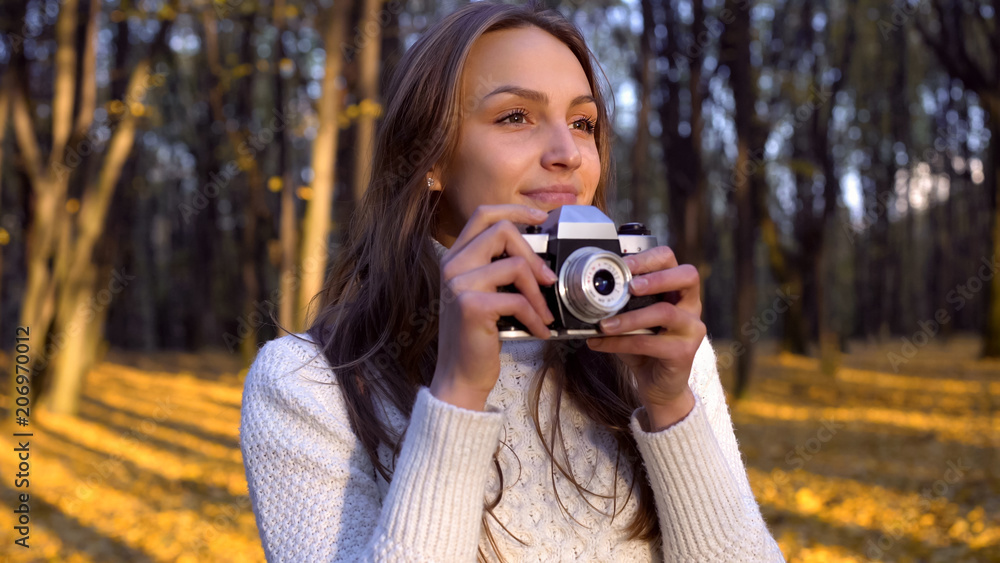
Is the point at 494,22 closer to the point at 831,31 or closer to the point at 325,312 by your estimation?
the point at 325,312

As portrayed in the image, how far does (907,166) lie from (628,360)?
26.8 meters

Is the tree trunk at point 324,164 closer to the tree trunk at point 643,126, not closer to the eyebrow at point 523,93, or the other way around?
the tree trunk at point 643,126

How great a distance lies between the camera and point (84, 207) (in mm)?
10023

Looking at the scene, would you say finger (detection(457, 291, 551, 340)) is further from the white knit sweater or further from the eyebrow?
the eyebrow

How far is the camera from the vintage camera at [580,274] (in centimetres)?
144

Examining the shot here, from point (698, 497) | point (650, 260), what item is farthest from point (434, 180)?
point (698, 497)

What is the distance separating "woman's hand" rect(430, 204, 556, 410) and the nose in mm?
255

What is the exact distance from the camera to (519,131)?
1687 mm

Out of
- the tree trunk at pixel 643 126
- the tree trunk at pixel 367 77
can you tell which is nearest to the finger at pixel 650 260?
the tree trunk at pixel 367 77

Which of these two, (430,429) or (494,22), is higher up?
(494,22)

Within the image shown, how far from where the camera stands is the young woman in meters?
1.41

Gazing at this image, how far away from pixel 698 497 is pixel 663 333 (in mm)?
348

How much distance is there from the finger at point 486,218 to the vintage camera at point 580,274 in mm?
39

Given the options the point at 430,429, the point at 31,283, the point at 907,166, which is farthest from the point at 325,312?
the point at 907,166
